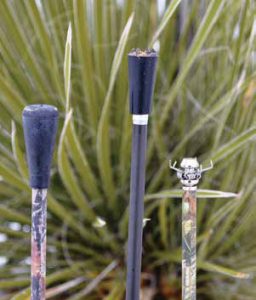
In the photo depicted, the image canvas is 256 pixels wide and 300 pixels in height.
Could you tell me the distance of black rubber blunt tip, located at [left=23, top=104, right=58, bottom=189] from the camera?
13.9 inches

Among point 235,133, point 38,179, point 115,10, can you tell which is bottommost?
point 38,179

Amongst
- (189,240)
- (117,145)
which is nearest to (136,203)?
(189,240)

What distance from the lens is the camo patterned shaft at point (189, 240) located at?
0.39 m

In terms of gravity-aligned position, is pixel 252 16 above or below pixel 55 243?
above

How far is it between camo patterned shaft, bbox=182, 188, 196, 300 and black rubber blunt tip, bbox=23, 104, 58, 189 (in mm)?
91

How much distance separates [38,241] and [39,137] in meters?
0.07

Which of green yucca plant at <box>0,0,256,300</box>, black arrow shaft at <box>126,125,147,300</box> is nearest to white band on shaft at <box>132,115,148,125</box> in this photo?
black arrow shaft at <box>126,125,147,300</box>

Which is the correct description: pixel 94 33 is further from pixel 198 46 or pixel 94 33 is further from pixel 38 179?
pixel 38 179

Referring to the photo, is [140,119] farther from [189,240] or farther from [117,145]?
[117,145]

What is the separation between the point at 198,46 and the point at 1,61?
0.19 m

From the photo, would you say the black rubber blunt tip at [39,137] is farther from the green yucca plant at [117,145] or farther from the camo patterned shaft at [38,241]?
the green yucca plant at [117,145]

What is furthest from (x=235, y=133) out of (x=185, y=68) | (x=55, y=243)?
(x=55, y=243)

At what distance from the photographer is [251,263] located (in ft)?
1.85

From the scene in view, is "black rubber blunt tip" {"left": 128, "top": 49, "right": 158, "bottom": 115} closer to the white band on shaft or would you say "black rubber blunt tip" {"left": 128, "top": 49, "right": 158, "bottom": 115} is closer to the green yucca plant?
the white band on shaft
